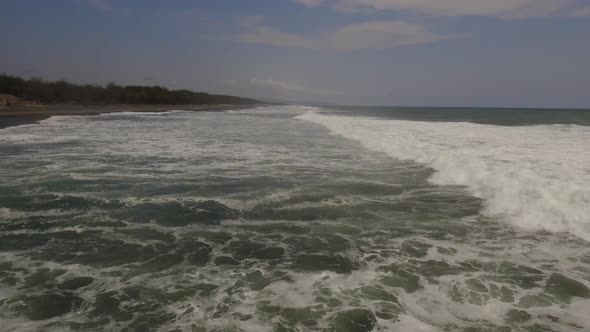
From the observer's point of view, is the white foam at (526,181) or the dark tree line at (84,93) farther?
the dark tree line at (84,93)

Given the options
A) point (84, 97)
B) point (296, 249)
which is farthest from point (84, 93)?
point (296, 249)

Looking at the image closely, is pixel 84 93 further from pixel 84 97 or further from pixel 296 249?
pixel 296 249

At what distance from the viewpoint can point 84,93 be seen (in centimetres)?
7881

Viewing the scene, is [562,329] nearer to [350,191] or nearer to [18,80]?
[350,191]

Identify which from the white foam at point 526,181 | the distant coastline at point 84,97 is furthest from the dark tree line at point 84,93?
the white foam at point 526,181

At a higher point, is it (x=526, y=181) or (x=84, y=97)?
(x=84, y=97)

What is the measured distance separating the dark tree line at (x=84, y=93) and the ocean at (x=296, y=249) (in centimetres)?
7093

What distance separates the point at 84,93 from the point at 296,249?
292ft

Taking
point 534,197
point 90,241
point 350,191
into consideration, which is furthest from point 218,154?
point 534,197

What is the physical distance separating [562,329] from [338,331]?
85.9 inches

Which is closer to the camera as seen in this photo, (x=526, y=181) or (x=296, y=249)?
(x=296, y=249)

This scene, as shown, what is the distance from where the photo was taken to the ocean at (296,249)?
3.67 metres

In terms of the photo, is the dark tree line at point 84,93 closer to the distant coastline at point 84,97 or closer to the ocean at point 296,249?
the distant coastline at point 84,97

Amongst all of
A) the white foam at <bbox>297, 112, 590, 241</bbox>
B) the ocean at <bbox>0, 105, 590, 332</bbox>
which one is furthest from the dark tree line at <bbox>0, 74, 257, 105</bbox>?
the white foam at <bbox>297, 112, 590, 241</bbox>
